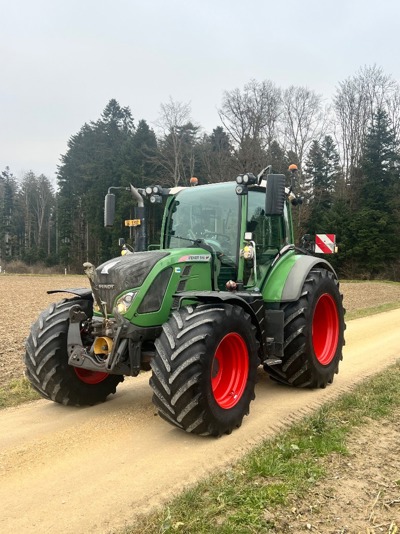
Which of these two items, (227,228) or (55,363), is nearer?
(55,363)

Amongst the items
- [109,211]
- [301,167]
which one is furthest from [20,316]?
[301,167]

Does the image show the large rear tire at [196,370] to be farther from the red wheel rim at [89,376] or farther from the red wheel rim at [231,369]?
the red wheel rim at [89,376]

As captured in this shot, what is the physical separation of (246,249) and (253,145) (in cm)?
3097

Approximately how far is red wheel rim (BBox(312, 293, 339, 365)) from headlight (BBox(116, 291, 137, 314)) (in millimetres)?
2866

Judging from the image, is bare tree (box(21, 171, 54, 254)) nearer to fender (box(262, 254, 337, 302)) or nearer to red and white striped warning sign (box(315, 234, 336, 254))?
red and white striped warning sign (box(315, 234, 336, 254))

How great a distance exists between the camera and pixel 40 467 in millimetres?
3600

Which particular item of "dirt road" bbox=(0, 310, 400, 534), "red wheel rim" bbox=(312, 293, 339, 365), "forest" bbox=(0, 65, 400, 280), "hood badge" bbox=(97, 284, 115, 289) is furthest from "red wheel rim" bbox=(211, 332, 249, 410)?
"forest" bbox=(0, 65, 400, 280)

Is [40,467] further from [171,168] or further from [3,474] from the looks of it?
[171,168]

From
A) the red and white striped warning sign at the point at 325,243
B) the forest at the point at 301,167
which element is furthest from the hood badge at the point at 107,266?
the forest at the point at 301,167

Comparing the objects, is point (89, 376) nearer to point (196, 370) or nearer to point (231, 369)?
point (231, 369)

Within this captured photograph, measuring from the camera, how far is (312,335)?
5.75 metres

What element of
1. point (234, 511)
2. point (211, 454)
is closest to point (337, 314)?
point (211, 454)

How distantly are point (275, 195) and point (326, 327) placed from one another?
248 centimetres

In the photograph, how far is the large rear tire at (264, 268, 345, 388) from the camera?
213 inches
